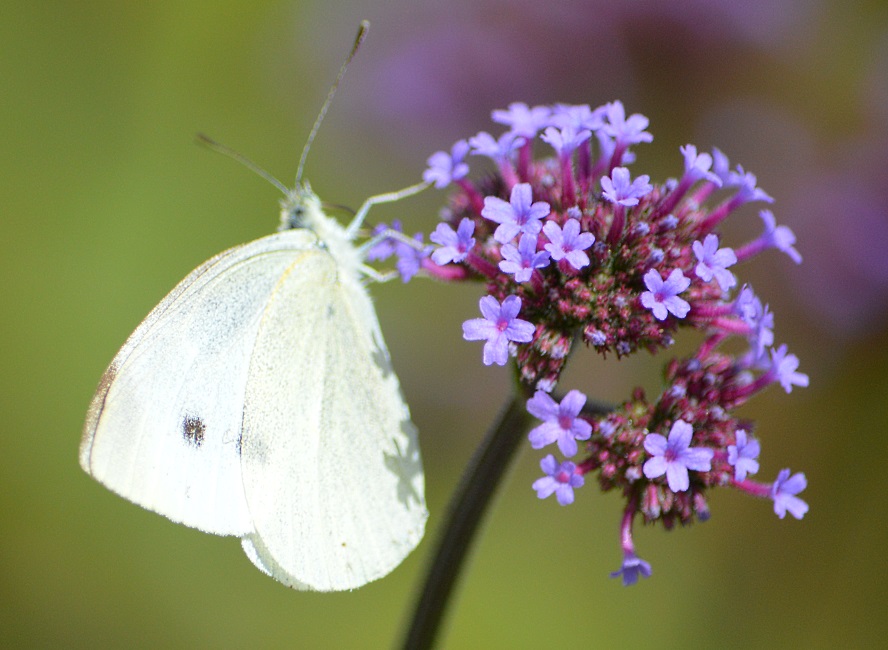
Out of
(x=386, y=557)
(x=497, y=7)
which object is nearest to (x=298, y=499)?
(x=386, y=557)

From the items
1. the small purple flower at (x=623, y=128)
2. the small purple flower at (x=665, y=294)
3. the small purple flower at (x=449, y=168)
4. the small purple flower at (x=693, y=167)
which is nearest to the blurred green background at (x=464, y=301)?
the small purple flower at (x=449, y=168)

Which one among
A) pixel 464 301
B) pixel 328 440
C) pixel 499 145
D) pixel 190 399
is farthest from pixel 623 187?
pixel 464 301

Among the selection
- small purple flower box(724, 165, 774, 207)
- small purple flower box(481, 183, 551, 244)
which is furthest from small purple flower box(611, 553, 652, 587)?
small purple flower box(724, 165, 774, 207)

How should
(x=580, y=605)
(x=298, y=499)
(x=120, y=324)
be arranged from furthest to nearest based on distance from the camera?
1. (x=120, y=324)
2. (x=580, y=605)
3. (x=298, y=499)

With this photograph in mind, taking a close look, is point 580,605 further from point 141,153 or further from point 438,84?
point 141,153

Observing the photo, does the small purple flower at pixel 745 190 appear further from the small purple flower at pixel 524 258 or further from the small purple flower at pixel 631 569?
the small purple flower at pixel 631 569

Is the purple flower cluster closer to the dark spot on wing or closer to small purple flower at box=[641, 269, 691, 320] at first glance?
small purple flower at box=[641, 269, 691, 320]
